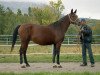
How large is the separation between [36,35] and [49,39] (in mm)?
595

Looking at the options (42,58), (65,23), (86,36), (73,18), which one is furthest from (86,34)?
(42,58)

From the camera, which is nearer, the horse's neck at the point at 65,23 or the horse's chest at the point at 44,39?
the horse's chest at the point at 44,39

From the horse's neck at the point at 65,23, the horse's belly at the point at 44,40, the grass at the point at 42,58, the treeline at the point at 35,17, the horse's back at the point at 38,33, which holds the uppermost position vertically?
the treeline at the point at 35,17

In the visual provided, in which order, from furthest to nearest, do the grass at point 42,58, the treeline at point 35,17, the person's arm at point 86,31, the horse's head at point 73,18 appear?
the treeline at point 35,17 → the grass at point 42,58 → the horse's head at point 73,18 → the person's arm at point 86,31

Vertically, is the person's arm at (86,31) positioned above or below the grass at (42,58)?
above

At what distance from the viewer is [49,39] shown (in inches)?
533

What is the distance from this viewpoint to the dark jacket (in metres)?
13.5

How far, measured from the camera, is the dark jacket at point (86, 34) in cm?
1352

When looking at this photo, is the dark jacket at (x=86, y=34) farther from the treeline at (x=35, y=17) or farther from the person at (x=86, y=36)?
the treeline at (x=35, y=17)

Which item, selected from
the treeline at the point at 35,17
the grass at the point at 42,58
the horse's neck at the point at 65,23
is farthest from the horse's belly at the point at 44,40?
the treeline at the point at 35,17

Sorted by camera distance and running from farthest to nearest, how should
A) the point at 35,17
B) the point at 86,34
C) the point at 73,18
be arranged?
1. the point at 35,17
2. the point at 73,18
3. the point at 86,34

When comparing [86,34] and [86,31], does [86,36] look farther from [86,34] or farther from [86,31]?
[86,31]

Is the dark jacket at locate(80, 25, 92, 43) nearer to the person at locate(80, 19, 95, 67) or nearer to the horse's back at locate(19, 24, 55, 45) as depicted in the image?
the person at locate(80, 19, 95, 67)

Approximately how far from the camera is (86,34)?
44.7 feet
